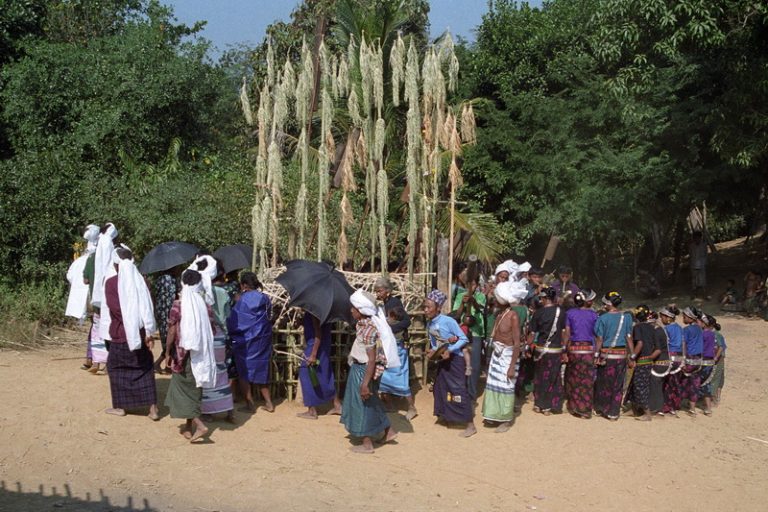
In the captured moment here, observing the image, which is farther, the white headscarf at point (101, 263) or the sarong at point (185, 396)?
the white headscarf at point (101, 263)

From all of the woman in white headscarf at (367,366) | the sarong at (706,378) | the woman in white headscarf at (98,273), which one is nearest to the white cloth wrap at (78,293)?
the woman in white headscarf at (98,273)

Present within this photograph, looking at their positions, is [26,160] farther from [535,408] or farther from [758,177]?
[758,177]

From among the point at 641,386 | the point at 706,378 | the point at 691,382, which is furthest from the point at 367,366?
the point at 706,378

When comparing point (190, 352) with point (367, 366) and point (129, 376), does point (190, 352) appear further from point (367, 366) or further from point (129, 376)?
point (367, 366)

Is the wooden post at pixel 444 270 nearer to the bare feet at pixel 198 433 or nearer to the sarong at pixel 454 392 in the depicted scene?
the sarong at pixel 454 392

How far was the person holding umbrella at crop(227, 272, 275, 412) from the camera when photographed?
28.0ft

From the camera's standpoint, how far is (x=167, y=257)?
29.5 feet

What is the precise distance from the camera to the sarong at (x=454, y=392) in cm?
863

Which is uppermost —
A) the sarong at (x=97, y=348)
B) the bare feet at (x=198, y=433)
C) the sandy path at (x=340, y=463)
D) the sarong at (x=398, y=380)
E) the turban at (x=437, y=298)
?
the turban at (x=437, y=298)

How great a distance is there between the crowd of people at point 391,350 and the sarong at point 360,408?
0.01m

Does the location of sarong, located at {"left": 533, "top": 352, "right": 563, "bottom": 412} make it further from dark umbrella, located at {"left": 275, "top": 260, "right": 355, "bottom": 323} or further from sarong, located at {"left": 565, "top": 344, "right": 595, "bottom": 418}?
dark umbrella, located at {"left": 275, "top": 260, "right": 355, "bottom": 323}

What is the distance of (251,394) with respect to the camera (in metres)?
8.99

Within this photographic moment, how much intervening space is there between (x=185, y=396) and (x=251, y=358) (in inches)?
47.9

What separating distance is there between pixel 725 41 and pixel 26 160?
38.3ft
